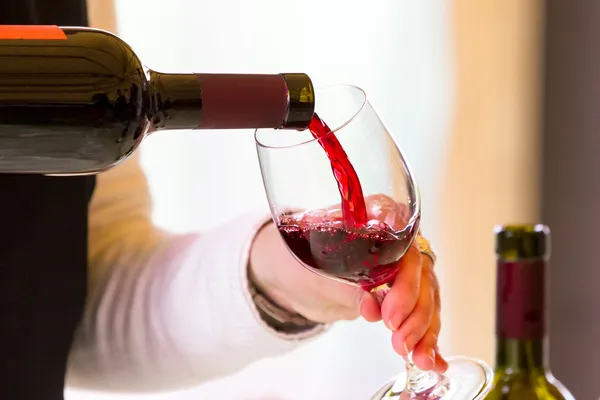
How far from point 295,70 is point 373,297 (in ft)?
1.71

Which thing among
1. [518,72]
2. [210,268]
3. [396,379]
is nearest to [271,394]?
[210,268]

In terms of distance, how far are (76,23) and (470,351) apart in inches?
39.2

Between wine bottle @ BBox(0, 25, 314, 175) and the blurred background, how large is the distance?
52cm

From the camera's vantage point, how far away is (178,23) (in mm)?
967

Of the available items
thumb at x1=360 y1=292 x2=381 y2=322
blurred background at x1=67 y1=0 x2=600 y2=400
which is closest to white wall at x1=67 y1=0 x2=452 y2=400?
blurred background at x1=67 y1=0 x2=600 y2=400

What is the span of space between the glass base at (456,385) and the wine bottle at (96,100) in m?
0.29

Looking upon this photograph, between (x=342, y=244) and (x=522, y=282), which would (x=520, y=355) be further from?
(x=342, y=244)

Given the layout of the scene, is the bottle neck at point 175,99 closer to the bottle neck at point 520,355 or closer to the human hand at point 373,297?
the human hand at point 373,297

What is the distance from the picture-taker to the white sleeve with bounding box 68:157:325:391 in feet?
3.03

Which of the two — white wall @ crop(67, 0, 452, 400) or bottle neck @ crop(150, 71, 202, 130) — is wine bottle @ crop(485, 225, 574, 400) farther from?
white wall @ crop(67, 0, 452, 400)

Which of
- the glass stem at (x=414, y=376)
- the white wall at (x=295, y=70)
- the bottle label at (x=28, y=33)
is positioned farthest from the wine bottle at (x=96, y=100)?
the white wall at (x=295, y=70)

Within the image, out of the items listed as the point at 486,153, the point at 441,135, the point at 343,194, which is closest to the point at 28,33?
the point at 343,194

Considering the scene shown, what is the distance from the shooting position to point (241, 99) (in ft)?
1.46

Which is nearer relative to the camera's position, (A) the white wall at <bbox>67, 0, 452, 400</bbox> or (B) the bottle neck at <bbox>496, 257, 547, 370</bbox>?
(B) the bottle neck at <bbox>496, 257, 547, 370</bbox>
